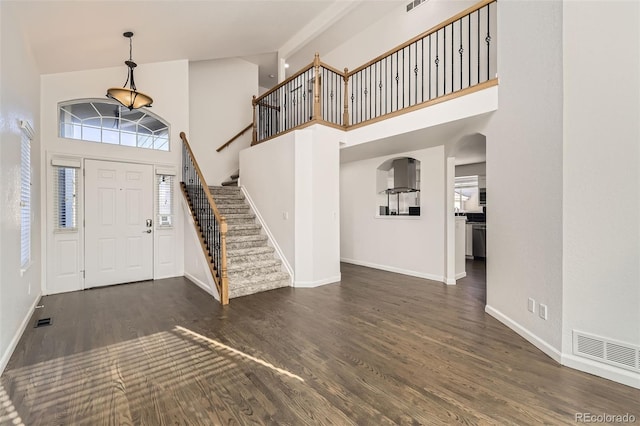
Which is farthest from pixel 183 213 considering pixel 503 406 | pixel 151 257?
pixel 503 406

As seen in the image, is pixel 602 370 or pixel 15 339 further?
pixel 15 339

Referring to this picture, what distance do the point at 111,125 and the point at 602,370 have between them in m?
6.91

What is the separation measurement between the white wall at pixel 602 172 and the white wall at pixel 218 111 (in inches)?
275

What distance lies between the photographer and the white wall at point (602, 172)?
2158 millimetres

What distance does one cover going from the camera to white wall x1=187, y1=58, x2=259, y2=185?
24.3 feet

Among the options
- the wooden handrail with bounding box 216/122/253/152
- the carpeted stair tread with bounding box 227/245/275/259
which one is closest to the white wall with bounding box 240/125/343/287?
the carpeted stair tread with bounding box 227/245/275/259

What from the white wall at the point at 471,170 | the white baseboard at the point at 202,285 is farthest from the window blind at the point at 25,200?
the white wall at the point at 471,170

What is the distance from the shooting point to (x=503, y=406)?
190cm

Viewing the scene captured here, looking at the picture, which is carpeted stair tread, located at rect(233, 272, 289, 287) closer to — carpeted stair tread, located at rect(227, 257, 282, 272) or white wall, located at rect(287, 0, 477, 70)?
carpeted stair tread, located at rect(227, 257, 282, 272)

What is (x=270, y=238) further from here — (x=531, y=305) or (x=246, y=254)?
(x=531, y=305)

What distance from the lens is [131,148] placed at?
17.0 ft

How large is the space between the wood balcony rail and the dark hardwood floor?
1.54ft

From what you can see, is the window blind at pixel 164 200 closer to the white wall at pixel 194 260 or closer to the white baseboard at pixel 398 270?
the white wall at pixel 194 260

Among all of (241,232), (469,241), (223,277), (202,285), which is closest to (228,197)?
(241,232)
